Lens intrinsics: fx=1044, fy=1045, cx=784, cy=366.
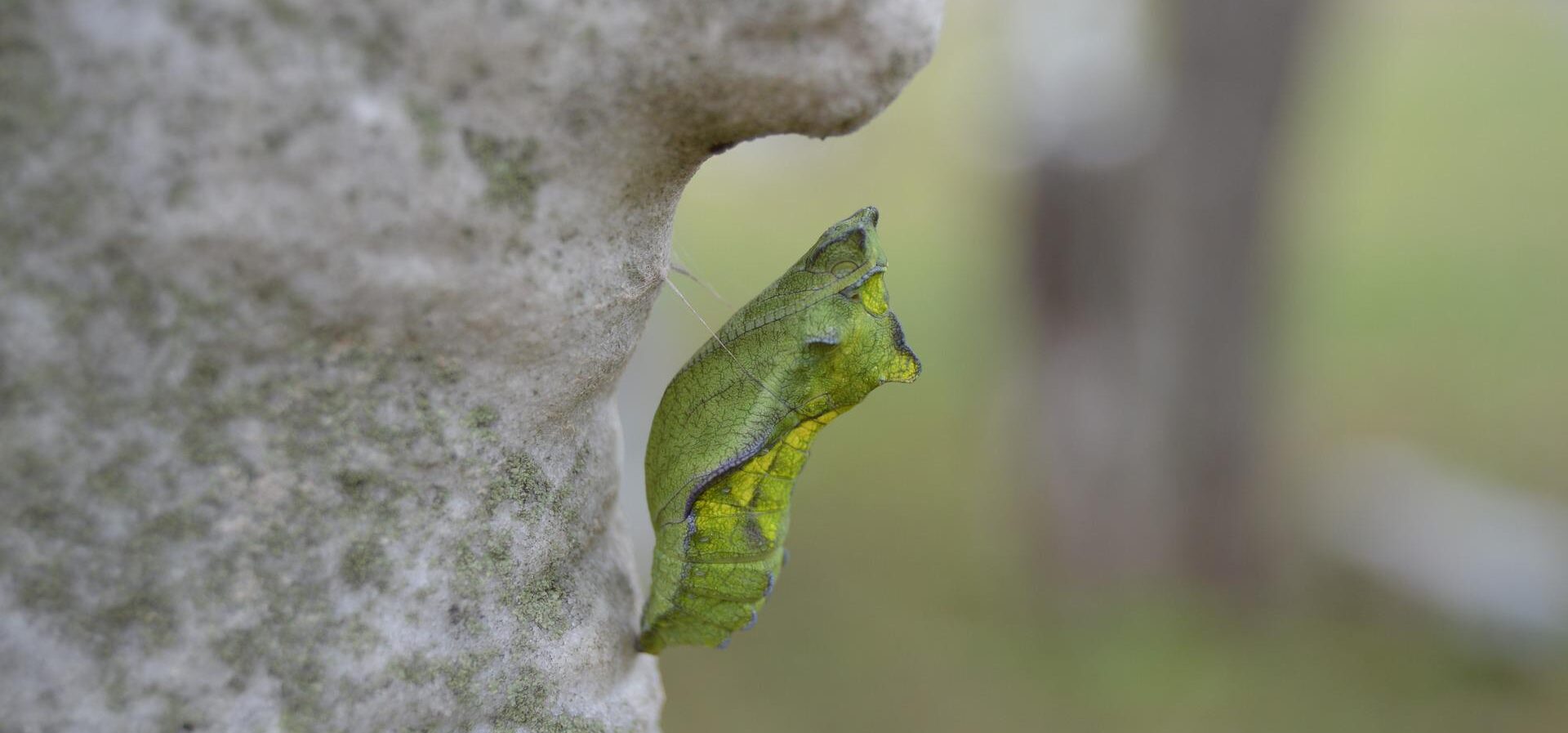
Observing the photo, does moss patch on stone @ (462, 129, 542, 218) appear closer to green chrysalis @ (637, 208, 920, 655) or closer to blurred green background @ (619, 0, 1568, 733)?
green chrysalis @ (637, 208, 920, 655)

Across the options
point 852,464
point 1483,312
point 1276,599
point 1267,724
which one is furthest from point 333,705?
point 1483,312

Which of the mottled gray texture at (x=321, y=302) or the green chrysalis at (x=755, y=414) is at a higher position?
the mottled gray texture at (x=321, y=302)

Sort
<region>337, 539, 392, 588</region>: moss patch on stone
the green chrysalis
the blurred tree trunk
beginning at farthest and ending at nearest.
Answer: the blurred tree trunk, the green chrysalis, <region>337, 539, 392, 588</region>: moss patch on stone

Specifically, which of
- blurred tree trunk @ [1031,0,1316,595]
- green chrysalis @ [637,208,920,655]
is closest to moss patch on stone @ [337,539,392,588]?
green chrysalis @ [637,208,920,655]

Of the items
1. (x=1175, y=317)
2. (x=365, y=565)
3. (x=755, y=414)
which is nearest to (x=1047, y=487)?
(x=1175, y=317)

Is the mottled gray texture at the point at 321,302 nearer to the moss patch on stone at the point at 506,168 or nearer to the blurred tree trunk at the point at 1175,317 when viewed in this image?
the moss patch on stone at the point at 506,168

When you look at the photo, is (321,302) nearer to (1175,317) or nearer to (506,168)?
(506,168)

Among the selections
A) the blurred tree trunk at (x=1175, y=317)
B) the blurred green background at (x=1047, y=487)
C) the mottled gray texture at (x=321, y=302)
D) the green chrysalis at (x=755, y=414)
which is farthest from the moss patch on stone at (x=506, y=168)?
the blurred tree trunk at (x=1175, y=317)
